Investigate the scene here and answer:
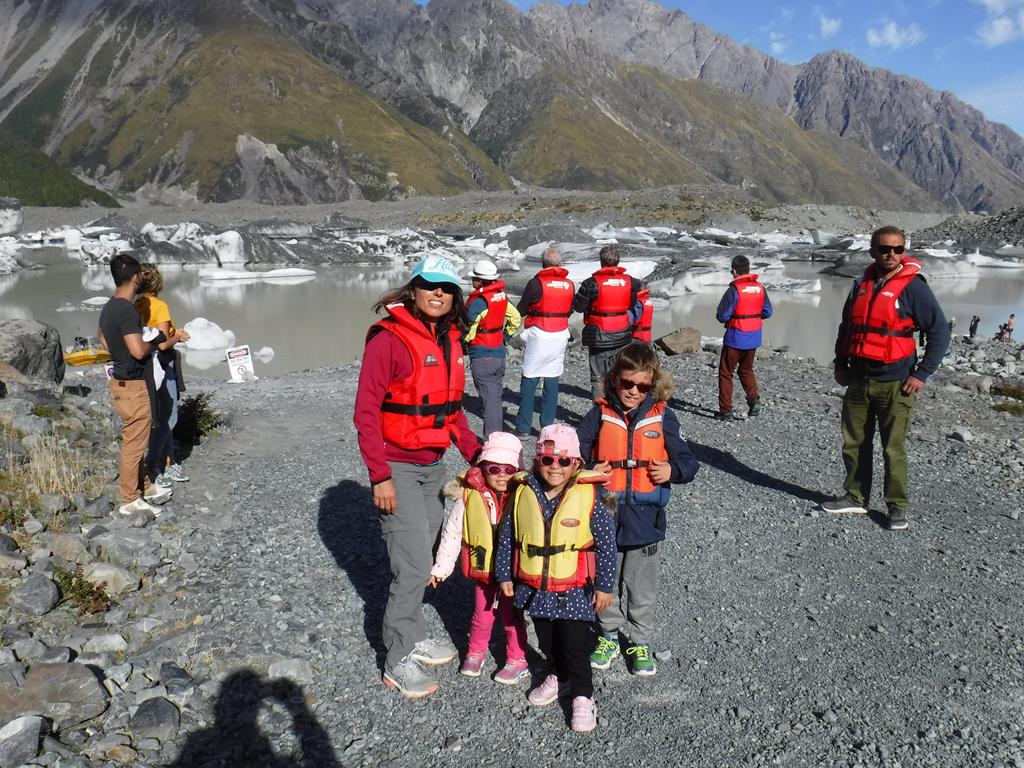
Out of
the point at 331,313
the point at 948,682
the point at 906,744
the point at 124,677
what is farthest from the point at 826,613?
the point at 331,313

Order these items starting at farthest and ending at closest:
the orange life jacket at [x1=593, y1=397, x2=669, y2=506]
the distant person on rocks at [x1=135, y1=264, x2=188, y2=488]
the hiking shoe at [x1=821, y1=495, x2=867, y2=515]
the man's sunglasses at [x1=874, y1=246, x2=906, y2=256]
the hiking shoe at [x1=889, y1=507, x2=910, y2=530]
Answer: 1. the hiking shoe at [x1=821, y1=495, x2=867, y2=515]
2. the hiking shoe at [x1=889, y1=507, x2=910, y2=530]
3. the distant person on rocks at [x1=135, y1=264, x2=188, y2=488]
4. the man's sunglasses at [x1=874, y1=246, x2=906, y2=256]
5. the orange life jacket at [x1=593, y1=397, x2=669, y2=506]

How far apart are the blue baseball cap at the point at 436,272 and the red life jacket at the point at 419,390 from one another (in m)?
0.20

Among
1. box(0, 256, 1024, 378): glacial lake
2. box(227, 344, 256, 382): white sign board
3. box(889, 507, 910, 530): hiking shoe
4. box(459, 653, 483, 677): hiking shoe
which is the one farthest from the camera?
box(0, 256, 1024, 378): glacial lake

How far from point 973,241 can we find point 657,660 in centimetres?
5712

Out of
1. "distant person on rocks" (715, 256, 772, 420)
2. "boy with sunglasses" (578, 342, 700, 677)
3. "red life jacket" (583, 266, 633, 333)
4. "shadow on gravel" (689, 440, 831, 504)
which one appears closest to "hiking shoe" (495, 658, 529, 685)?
"boy with sunglasses" (578, 342, 700, 677)

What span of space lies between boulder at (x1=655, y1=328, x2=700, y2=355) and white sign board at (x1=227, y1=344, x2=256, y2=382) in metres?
7.78

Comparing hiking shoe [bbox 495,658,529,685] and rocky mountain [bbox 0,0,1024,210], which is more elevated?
rocky mountain [bbox 0,0,1024,210]

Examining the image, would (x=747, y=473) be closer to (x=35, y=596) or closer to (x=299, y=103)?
(x=35, y=596)

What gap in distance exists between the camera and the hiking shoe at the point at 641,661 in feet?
12.7

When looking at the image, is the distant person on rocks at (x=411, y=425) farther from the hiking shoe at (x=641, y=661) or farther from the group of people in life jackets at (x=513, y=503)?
the hiking shoe at (x=641, y=661)

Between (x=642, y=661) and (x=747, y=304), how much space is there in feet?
18.6

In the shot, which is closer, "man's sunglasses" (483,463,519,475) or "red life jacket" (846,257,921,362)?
"man's sunglasses" (483,463,519,475)

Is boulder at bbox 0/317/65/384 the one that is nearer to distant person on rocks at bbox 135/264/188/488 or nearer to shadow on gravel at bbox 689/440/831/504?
distant person on rocks at bbox 135/264/188/488

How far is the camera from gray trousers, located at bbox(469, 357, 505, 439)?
718cm
